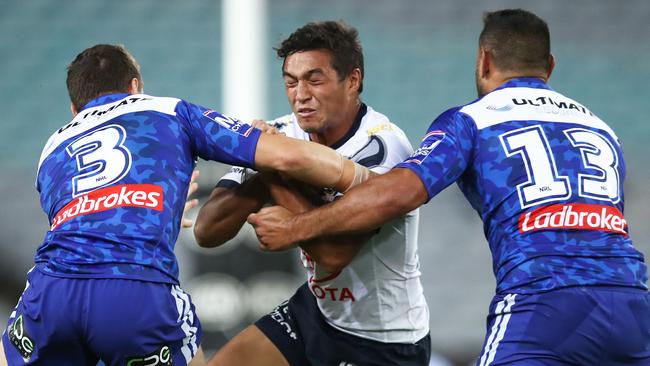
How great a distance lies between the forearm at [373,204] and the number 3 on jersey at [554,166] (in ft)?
1.38

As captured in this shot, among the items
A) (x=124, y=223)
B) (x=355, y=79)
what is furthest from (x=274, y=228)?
(x=355, y=79)

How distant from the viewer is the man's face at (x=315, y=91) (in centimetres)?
480

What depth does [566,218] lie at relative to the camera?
12.7 ft

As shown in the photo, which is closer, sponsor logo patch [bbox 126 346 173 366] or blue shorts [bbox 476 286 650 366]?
blue shorts [bbox 476 286 650 366]

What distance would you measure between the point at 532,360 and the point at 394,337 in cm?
118

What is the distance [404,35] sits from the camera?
33.7ft

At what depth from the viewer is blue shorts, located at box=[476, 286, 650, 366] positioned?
12.3 feet

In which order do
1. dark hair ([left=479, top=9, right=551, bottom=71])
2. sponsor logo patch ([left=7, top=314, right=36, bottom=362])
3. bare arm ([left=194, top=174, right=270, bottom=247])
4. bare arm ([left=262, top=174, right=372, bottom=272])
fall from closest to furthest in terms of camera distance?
sponsor logo patch ([left=7, top=314, right=36, bottom=362])
bare arm ([left=262, top=174, right=372, bottom=272])
dark hair ([left=479, top=9, right=551, bottom=71])
bare arm ([left=194, top=174, right=270, bottom=247])

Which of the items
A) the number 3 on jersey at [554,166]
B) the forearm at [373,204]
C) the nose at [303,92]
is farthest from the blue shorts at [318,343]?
the number 3 on jersey at [554,166]

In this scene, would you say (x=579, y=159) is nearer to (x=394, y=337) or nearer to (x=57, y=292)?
(x=394, y=337)

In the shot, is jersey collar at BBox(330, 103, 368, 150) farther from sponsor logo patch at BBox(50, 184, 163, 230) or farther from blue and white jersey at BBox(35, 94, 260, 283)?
sponsor logo patch at BBox(50, 184, 163, 230)

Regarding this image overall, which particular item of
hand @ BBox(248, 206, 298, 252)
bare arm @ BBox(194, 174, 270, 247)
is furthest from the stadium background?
hand @ BBox(248, 206, 298, 252)

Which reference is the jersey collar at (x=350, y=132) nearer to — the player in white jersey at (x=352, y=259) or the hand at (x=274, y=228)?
the player in white jersey at (x=352, y=259)

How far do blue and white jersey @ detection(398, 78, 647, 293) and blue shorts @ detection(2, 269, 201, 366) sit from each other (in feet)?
3.84
